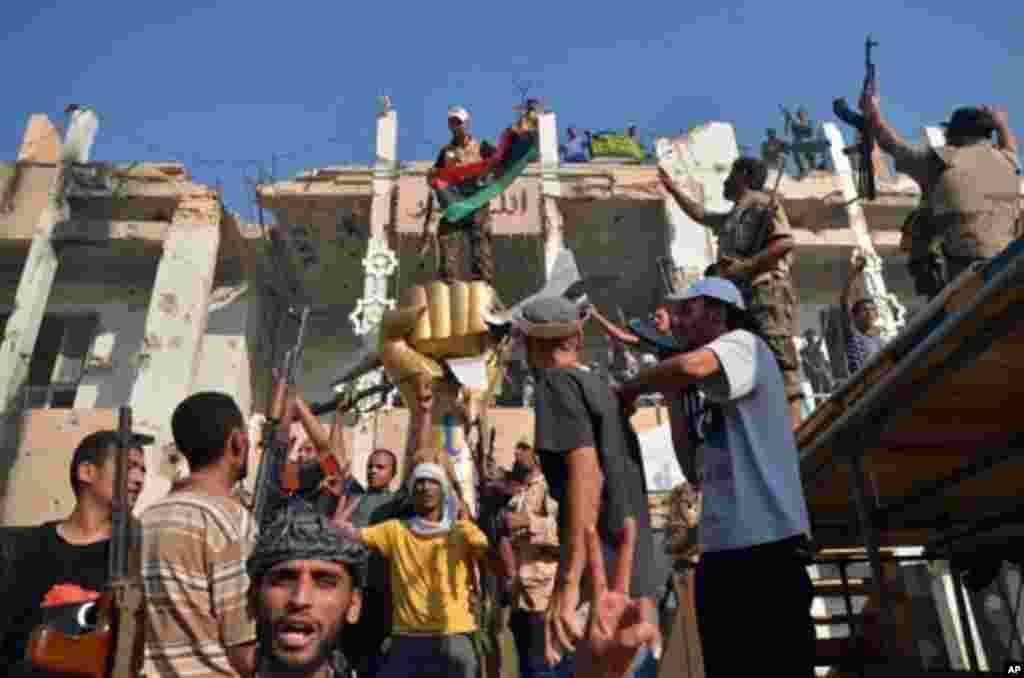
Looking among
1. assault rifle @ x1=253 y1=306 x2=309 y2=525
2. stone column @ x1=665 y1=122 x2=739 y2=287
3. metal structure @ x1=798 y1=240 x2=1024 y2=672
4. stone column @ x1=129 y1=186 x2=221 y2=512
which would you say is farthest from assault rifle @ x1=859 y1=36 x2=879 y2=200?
stone column @ x1=129 y1=186 x2=221 y2=512

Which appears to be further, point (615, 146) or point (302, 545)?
point (615, 146)

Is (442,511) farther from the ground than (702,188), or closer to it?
closer to it

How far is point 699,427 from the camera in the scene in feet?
7.88

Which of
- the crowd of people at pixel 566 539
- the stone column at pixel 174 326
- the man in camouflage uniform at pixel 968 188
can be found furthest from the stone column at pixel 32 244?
the man in camouflage uniform at pixel 968 188

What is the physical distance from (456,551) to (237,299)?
1172 cm

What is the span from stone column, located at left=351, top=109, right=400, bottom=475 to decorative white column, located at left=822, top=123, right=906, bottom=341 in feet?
27.0

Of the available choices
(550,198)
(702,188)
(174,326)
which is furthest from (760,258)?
(174,326)

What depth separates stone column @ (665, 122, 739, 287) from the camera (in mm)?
12766

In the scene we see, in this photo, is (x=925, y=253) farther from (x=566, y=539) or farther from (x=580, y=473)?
(x=566, y=539)

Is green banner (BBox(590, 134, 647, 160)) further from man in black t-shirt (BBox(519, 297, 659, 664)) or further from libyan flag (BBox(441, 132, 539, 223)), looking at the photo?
man in black t-shirt (BBox(519, 297, 659, 664))

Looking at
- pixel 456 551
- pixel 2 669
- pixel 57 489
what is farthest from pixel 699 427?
pixel 57 489

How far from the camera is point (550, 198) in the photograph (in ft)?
43.7

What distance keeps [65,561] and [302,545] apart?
3.44 ft

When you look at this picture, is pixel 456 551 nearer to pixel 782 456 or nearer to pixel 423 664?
pixel 423 664
